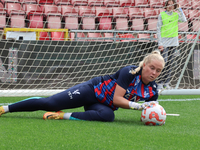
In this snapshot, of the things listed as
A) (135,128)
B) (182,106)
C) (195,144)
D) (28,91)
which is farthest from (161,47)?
(195,144)

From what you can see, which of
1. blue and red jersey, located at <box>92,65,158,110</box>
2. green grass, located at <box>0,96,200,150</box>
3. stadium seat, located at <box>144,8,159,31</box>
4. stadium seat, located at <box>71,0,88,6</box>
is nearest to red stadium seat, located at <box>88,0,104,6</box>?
stadium seat, located at <box>71,0,88,6</box>

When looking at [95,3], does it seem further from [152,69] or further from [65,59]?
[152,69]

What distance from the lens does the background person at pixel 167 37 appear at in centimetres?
496

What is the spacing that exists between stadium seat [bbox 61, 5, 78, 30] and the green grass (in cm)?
395

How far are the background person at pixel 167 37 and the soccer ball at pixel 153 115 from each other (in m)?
2.50

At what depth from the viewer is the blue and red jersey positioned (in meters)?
2.48

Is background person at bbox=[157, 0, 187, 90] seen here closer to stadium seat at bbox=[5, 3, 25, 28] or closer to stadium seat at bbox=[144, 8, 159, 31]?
stadium seat at bbox=[144, 8, 159, 31]

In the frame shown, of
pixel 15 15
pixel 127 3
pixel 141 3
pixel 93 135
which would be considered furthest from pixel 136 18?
pixel 93 135

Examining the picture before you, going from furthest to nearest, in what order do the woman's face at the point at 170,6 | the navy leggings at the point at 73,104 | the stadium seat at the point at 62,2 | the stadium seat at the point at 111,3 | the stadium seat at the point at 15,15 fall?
the stadium seat at the point at 62,2, the stadium seat at the point at 111,3, the stadium seat at the point at 15,15, the woman's face at the point at 170,6, the navy leggings at the point at 73,104

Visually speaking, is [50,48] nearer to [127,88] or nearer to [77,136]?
[127,88]

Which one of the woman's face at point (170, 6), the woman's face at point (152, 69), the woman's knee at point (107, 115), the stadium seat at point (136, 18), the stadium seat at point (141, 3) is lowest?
the woman's knee at point (107, 115)

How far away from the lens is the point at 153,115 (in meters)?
2.46

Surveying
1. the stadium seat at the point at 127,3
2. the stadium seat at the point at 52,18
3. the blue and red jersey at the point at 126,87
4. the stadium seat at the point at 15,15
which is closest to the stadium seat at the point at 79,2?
the stadium seat at the point at 52,18

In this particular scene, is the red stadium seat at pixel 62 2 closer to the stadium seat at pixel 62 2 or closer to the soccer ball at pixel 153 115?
the stadium seat at pixel 62 2
